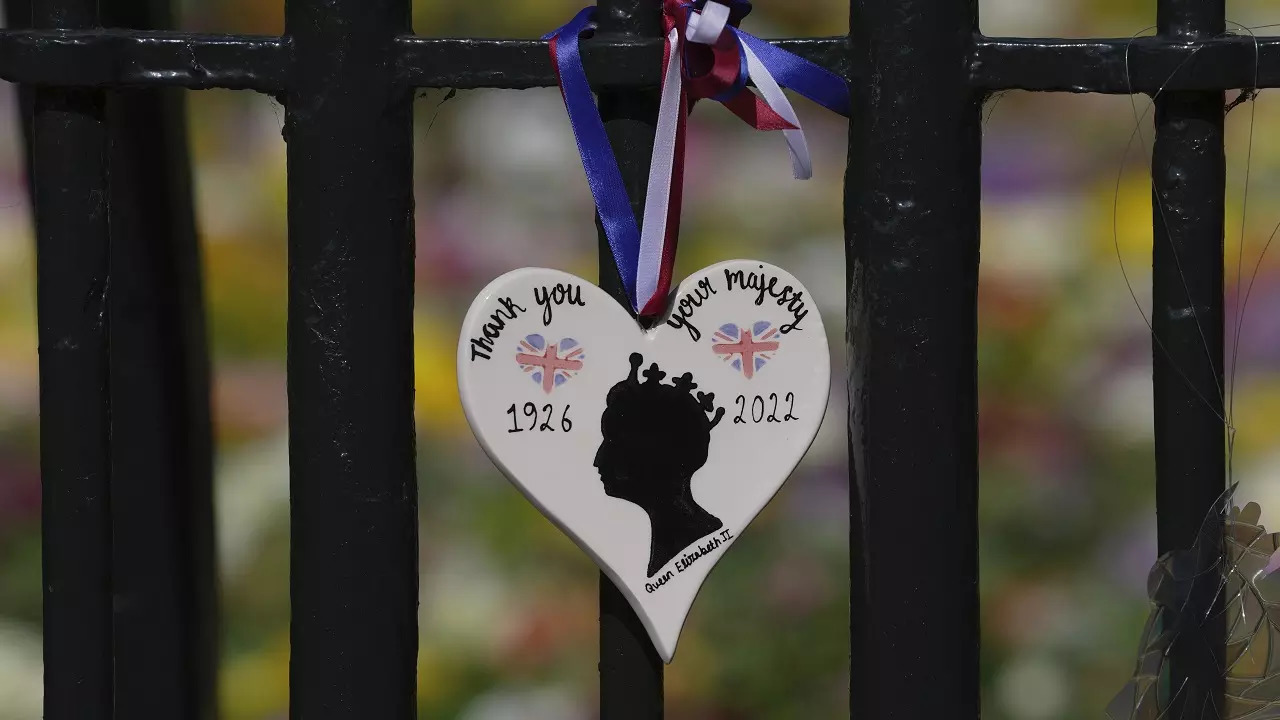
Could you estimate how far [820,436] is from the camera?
114 centimetres

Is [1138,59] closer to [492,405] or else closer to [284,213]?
[492,405]

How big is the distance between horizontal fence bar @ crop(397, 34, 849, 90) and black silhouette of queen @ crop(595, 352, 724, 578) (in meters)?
0.20

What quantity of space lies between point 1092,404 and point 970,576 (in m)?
A: 0.22

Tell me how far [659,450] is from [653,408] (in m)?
0.03

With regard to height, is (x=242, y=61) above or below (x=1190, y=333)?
above

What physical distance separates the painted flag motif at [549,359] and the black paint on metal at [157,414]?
0.32 meters

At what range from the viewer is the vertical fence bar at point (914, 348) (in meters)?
0.95

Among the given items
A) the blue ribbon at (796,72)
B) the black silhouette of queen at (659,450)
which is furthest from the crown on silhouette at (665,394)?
the blue ribbon at (796,72)

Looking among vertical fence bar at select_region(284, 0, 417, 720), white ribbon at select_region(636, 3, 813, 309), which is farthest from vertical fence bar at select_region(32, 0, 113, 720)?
white ribbon at select_region(636, 3, 813, 309)

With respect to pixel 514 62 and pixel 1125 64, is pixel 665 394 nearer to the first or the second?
pixel 514 62

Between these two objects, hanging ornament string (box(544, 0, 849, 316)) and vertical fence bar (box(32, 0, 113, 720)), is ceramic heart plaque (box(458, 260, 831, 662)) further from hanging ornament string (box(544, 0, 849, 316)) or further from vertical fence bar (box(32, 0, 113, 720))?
vertical fence bar (box(32, 0, 113, 720))

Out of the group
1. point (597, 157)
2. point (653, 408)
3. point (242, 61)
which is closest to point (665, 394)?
point (653, 408)

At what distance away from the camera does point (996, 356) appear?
1124mm

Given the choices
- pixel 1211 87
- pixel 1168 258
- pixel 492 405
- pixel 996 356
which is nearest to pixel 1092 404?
pixel 996 356
